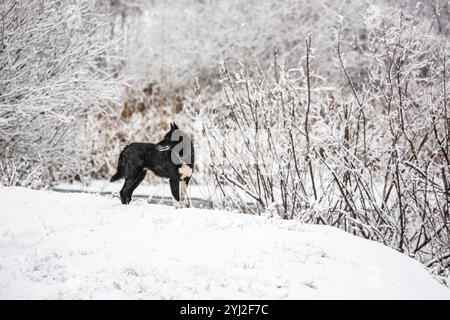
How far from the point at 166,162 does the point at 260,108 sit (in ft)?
4.86

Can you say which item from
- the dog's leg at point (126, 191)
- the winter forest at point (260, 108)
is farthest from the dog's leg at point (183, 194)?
the dog's leg at point (126, 191)

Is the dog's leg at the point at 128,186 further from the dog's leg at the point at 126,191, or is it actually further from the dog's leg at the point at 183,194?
the dog's leg at the point at 183,194

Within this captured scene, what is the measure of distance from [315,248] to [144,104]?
43.1ft

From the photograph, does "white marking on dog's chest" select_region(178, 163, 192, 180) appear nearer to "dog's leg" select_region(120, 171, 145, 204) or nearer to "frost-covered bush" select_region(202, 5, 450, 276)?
"frost-covered bush" select_region(202, 5, 450, 276)

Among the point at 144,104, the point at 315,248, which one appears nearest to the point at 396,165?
the point at 315,248

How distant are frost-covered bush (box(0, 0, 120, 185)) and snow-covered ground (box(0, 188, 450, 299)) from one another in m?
3.72

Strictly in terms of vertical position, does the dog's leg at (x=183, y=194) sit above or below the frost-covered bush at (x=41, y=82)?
below

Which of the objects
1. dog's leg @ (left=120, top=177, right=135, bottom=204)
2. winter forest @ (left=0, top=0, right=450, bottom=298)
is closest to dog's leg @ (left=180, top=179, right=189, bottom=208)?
winter forest @ (left=0, top=0, right=450, bottom=298)

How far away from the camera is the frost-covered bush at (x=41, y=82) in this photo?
8.09 metres

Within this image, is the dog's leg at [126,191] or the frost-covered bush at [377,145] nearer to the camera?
the frost-covered bush at [377,145]

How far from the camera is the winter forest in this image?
4.91 m

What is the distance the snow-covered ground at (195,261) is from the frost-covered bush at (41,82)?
372 cm

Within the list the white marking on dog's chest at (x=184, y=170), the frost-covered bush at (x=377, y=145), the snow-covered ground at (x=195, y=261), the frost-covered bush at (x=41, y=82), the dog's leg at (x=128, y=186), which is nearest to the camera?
the snow-covered ground at (x=195, y=261)

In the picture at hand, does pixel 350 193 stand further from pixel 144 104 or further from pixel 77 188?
pixel 144 104
